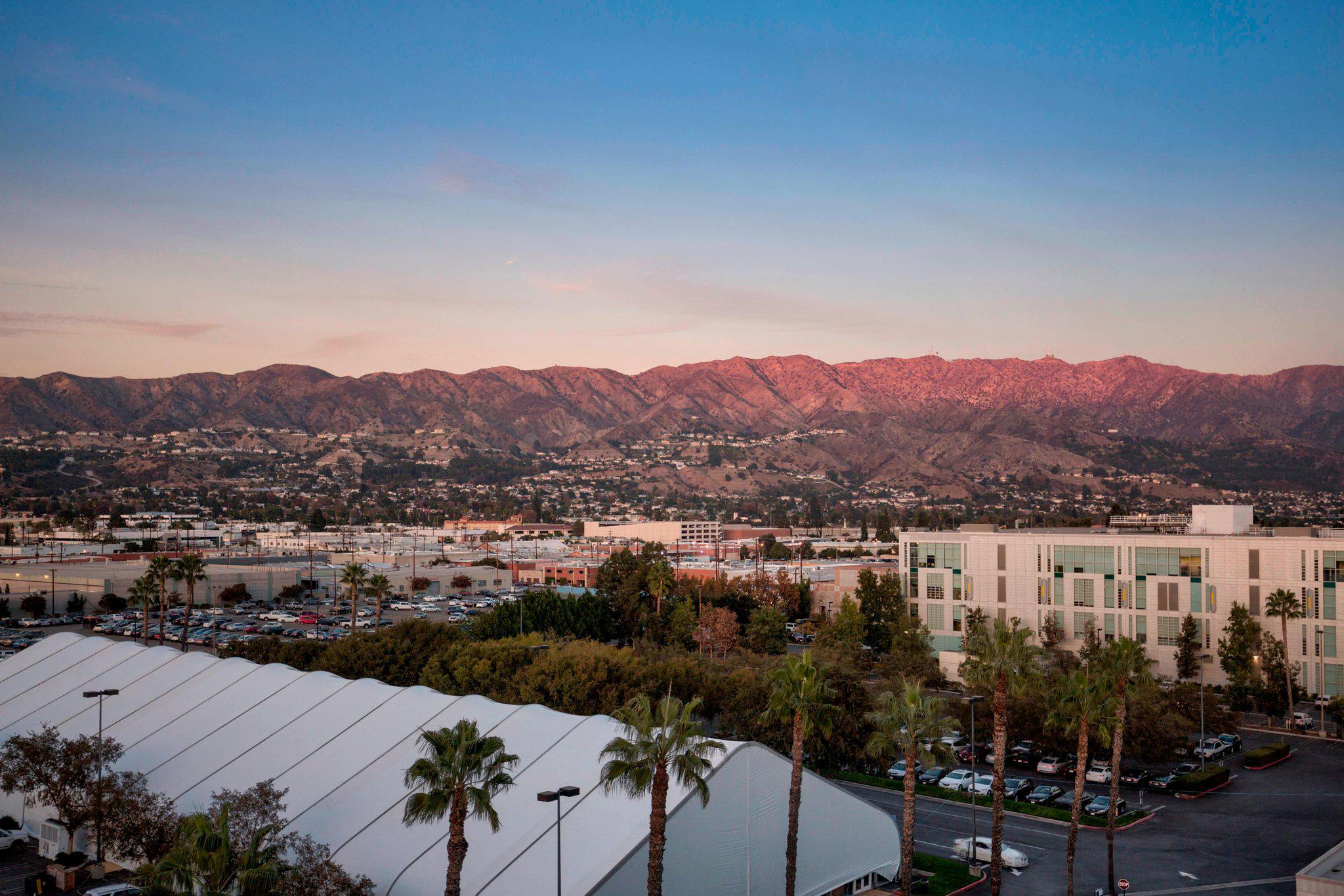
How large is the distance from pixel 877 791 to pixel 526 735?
18.2 m

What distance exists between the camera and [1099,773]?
47.2m

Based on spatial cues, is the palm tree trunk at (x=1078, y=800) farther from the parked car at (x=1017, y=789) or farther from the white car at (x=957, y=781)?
the white car at (x=957, y=781)

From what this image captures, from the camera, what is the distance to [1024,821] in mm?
41969

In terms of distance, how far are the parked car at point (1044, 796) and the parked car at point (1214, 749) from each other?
1069 cm

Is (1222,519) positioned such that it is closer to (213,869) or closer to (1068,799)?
(1068,799)

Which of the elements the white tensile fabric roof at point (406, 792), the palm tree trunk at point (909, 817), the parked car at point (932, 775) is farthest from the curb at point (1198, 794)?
the palm tree trunk at point (909, 817)

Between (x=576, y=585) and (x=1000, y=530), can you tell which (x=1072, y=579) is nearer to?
(x=1000, y=530)

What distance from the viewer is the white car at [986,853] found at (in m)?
35.7

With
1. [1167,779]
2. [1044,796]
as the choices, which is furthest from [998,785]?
[1167,779]

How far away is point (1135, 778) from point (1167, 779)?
137 cm

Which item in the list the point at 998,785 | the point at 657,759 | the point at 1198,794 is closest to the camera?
the point at 657,759

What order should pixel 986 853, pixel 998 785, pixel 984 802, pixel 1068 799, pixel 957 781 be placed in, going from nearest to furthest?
pixel 998 785 < pixel 986 853 < pixel 984 802 < pixel 1068 799 < pixel 957 781

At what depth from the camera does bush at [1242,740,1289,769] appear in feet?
164

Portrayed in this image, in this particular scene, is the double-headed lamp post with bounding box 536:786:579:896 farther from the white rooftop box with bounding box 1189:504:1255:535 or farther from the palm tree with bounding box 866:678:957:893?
the white rooftop box with bounding box 1189:504:1255:535
